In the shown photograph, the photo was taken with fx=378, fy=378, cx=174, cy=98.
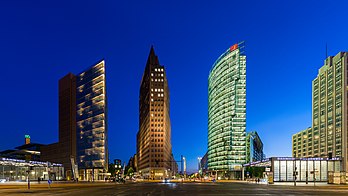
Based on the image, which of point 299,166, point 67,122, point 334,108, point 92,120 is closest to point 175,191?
point 299,166

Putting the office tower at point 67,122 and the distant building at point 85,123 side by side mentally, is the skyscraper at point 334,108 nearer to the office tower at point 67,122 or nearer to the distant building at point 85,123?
the distant building at point 85,123

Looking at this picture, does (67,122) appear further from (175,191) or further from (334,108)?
(175,191)

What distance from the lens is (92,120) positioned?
155125mm

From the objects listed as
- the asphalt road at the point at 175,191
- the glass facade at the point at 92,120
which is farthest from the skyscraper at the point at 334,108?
the asphalt road at the point at 175,191

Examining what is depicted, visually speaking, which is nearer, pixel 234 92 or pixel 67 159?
pixel 67 159

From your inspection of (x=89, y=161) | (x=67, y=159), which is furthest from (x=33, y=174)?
(x=67, y=159)

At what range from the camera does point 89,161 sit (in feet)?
503

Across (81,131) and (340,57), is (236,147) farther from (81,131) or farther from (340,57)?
(81,131)

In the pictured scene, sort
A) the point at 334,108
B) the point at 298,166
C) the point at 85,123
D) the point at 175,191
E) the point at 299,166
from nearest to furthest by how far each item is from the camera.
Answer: the point at 175,191, the point at 299,166, the point at 298,166, the point at 85,123, the point at 334,108

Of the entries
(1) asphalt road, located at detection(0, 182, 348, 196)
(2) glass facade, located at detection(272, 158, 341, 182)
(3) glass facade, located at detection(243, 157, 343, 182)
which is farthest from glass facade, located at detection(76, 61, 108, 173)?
(1) asphalt road, located at detection(0, 182, 348, 196)

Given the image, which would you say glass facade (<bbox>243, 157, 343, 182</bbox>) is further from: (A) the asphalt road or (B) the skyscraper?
(B) the skyscraper

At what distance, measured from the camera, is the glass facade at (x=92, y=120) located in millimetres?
149875

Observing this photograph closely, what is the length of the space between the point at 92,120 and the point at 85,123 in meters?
6.17

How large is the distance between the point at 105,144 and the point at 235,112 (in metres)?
74.9
